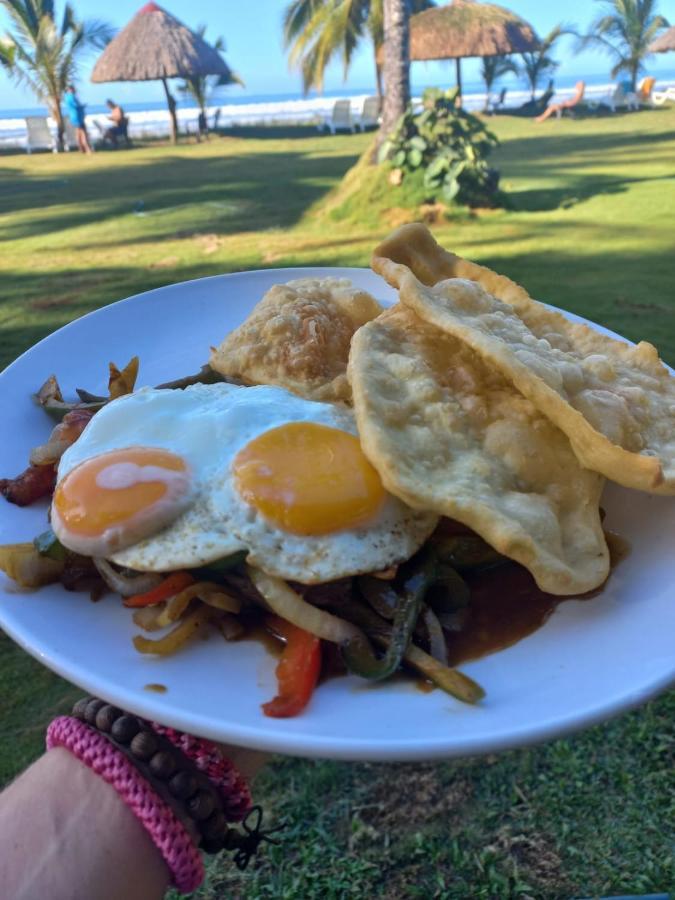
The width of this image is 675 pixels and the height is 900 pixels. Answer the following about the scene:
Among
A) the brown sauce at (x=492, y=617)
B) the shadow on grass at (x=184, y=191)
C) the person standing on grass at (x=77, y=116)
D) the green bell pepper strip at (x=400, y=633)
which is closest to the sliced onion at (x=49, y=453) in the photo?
the brown sauce at (x=492, y=617)

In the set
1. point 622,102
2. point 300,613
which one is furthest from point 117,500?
point 622,102

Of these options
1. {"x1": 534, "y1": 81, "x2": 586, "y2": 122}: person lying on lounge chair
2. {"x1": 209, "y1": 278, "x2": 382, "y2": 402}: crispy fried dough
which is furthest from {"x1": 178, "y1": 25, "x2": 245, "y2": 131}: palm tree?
{"x1": 209, "y1": 278, "x2": 382, "y2": 402}: crispy fried dough

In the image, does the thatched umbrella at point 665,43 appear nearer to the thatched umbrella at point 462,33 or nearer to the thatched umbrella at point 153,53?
the thatched umbrella at point 462,33

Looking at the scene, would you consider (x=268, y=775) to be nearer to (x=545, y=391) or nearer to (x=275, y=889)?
(x=275, y=889)

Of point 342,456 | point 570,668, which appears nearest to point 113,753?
point 342,456

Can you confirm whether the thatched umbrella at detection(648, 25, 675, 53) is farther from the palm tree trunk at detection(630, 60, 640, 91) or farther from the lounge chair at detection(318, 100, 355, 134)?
the lounge chair at detection(318, 100, 355, 134)

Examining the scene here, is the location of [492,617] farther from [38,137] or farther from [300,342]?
[38,137]
